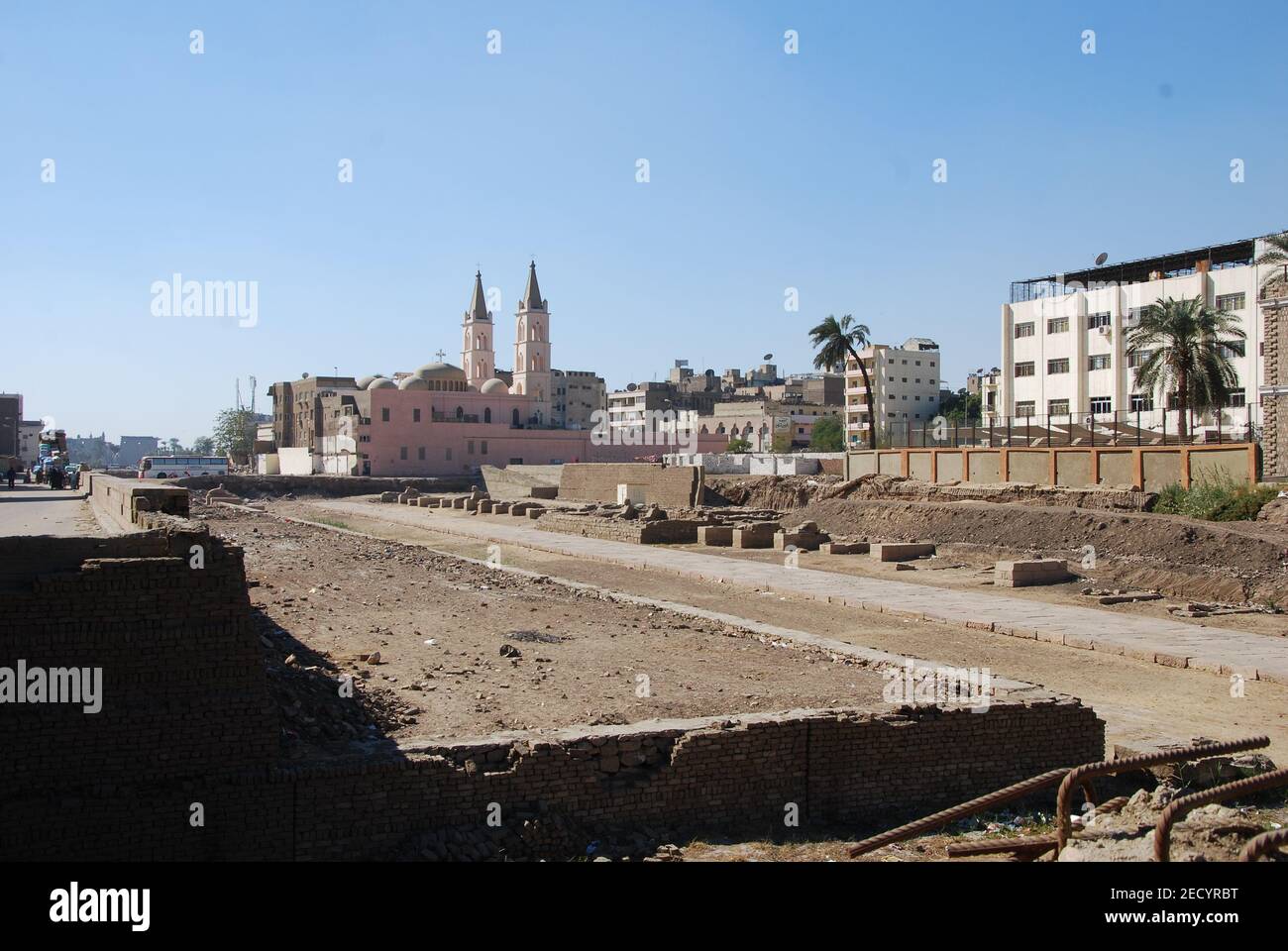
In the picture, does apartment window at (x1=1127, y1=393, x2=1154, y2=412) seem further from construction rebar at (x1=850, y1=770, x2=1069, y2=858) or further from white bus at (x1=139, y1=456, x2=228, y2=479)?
white bus at (x1=139, y1=456, x2=228, y2=479)

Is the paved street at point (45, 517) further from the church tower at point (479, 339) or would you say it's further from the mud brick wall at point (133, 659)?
the church tower at point (479, 339)

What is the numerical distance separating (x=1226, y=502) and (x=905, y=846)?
21002 millimetres

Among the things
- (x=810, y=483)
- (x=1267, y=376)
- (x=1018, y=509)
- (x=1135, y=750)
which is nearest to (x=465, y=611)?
(x=1135, y=750)

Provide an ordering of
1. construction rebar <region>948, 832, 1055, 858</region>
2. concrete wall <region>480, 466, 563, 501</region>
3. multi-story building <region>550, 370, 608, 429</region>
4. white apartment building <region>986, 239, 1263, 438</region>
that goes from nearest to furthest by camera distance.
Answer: construction rebar <region>948, 832, 1055, 858</region> < white apartment building <region>986, 239, 1263, 438</region> < concrete wall <region>480, 466, 563, 501</region> < multi-story building <region>550, 370, 608, 429</region>

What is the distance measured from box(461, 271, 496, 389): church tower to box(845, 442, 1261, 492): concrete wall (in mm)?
58133

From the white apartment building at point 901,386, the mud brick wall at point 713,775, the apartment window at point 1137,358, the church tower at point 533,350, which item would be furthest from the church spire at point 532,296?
the mud brick wall at point 713,775

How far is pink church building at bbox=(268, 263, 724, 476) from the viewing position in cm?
7244

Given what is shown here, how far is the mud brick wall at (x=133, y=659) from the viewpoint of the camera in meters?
6.93

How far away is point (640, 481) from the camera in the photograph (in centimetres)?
4584

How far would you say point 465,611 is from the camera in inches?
673

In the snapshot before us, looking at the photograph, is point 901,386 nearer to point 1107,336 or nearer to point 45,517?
point 1107,336

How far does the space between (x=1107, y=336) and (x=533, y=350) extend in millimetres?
50152

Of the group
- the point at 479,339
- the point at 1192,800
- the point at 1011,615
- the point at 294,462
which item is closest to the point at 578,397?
the point at 479,339

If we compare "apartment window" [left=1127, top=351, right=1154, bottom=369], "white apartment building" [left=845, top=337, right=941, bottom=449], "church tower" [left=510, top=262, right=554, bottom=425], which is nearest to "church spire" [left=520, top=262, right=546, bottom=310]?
"church tower" [left=510, top=262, right=554, bottom=425]
